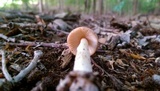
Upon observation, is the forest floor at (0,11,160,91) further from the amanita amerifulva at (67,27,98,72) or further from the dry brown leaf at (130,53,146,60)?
the amanita amerifulva at (67,27,98,72)

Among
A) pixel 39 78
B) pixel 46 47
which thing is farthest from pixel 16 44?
pixel 39 78

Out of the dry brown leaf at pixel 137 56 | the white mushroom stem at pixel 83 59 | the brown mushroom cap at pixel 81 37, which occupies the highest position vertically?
the brown mushroom cap at pixel 81 37

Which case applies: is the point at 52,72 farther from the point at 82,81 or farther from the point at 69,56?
the point at 82,81

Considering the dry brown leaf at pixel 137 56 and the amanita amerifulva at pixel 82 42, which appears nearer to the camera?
the amanita amerifulva at pixel 82 42

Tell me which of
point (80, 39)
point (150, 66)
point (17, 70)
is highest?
point (80, 39)

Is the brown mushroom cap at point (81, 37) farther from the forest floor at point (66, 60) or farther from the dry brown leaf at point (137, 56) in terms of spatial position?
the dry brown leaf at point (137, 56)

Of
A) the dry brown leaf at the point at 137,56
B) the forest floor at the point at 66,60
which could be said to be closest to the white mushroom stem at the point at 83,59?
the forest floor at the point at 66,60
